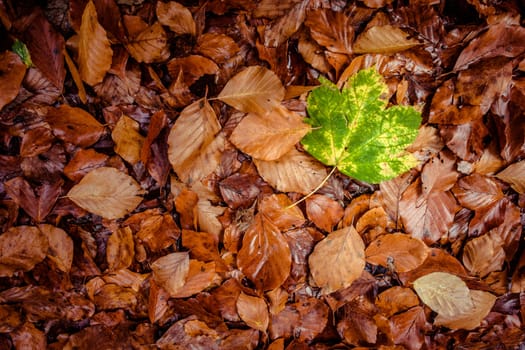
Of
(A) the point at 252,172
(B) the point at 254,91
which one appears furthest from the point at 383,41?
(A) the point at 252,172

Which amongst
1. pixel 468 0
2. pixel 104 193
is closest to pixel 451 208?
pixel 468 0

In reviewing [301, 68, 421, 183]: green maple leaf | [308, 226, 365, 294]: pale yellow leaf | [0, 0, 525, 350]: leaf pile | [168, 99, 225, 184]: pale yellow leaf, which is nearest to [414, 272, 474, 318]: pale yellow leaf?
[0, 0, 525, 350]: leaf pile

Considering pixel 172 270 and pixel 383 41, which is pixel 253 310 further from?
pixel 383 41

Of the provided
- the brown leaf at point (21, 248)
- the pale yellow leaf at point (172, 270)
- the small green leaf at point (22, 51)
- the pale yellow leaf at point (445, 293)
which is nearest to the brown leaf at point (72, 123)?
the small green leaf at point (22, 51)

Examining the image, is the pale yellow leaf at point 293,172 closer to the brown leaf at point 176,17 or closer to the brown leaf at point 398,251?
the brown leaf at point 398,251

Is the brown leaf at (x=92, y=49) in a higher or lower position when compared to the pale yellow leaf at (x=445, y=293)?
higher

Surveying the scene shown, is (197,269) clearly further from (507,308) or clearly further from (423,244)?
(507,308)
